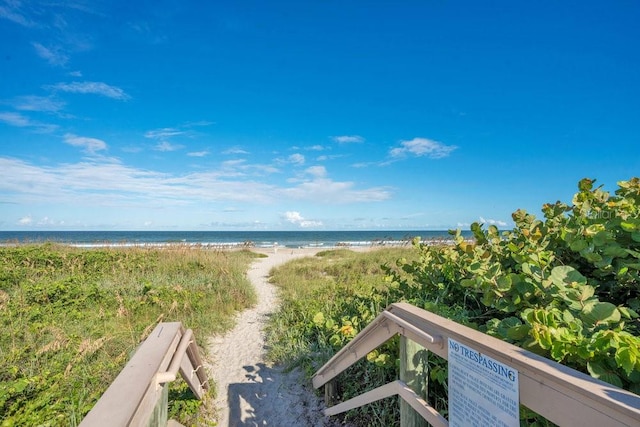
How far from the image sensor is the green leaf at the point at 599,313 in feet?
4.39

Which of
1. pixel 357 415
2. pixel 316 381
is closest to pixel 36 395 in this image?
pixel 316 381

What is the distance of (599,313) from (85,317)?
728 cm

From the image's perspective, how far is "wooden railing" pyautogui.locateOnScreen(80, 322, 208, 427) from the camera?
43.1 inches

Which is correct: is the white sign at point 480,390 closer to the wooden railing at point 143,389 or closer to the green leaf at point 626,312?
the green leaf at point 626,312

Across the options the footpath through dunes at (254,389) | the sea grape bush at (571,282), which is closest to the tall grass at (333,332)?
the footpath through dunes at (254,389)

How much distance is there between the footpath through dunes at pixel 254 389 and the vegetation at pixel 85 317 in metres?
0.49

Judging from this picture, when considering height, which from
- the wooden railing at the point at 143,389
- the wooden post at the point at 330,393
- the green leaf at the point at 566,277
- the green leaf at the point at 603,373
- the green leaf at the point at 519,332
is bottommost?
the wooden post at the point at 330,393

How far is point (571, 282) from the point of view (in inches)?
60.4

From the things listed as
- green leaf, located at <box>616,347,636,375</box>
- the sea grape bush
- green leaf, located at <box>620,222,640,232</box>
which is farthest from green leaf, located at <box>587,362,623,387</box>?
green leaf, located at <box>620,222,640,232</box>

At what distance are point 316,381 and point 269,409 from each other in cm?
86

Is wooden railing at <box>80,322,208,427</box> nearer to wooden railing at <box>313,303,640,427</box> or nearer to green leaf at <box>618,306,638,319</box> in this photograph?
wooden railing at <box>313,303,640,427</box>

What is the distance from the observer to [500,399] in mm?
1152

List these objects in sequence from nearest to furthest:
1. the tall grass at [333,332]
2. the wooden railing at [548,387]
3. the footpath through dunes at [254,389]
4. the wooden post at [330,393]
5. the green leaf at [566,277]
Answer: the wooden railing at [548,387] → the green leaf at [566,277] → the tall grass at [333,332] → the wooden post at [330,393] → the footpath through dunes at [254,389]

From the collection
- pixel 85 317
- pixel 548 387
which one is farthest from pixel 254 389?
pixel 548 387
